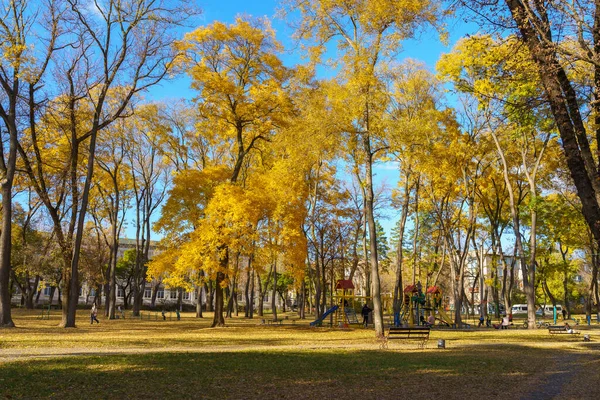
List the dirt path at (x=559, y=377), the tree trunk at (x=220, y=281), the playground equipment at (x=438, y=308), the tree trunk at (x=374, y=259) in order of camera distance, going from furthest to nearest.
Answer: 1. the playground equipment at (x=438, y=308)
2. the tree trunk at (x=220, y=281)
3. the tree trunk at (x=374, y=259)
4. the dirt path at (x=559, y=377)

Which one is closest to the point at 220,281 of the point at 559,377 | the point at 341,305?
the point at 341,305

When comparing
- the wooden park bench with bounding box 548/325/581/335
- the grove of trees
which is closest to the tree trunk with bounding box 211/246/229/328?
the grove of trees

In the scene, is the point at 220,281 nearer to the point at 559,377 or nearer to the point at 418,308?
the point at 418,308

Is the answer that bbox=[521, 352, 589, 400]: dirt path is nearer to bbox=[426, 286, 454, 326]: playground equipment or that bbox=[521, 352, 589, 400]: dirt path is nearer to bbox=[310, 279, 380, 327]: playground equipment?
bbox=[310, 279, 380, 327]: playground equipment

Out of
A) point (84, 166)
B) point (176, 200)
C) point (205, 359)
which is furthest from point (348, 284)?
point (205, 359)

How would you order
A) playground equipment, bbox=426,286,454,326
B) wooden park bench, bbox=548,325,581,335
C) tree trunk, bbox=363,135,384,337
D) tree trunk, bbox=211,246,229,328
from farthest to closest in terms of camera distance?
1. playground equipment, bbox=426,286,454,326
2. tree trunk, bbox=211,246,229,328
3. wooden park bench, bbox=548,325,581,335
4. tree trunk, bbox=363,135,384,337

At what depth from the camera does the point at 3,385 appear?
809 centimetres

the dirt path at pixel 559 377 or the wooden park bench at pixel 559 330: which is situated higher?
the dirt path at pixel 559 377

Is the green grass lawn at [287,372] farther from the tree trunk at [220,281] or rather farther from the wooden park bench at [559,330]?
the wooden park bench at [559,330]

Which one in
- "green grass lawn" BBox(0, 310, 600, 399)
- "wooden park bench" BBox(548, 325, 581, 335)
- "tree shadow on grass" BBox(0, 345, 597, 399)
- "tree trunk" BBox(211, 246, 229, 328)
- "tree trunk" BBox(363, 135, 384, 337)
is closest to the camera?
"tree shadow on grass" BBox(0, 345, 597, 399)

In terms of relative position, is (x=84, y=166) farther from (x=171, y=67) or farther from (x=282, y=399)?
(x=282, y=399)

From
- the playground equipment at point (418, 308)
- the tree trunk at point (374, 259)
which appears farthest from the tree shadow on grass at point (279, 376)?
the playground equipment at point (418, 308)

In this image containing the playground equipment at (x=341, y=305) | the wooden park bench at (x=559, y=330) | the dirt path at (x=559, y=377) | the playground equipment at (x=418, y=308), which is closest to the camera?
the dirt path at (x=559, y=377)

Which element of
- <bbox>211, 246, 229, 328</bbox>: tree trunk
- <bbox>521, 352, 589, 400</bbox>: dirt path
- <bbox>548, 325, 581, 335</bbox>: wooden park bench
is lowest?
<bbox>548, 325, 581, 335</bbox>: wooden park bench
